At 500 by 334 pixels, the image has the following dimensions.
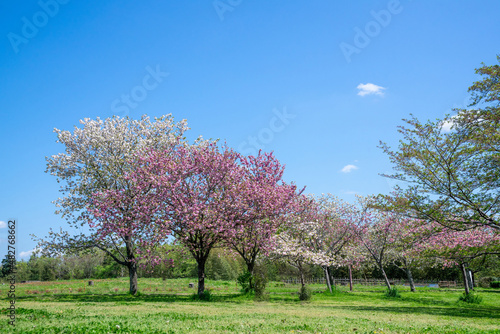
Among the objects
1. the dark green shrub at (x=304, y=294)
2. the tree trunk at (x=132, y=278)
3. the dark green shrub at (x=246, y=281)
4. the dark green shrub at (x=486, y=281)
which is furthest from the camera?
the dark green shrub at (x=486, y=281)

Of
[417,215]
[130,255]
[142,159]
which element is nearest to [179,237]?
[130,255]

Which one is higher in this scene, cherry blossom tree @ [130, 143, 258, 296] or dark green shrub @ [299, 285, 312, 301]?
cherry blossom tree @ [130, 143, 258, 296]

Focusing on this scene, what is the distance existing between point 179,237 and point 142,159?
7073 millimetres

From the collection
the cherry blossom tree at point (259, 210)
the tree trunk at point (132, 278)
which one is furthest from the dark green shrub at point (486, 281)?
the tree trunk at point (132, 278)

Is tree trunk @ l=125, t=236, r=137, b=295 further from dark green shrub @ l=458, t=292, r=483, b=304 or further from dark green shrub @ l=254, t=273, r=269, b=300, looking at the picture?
dark green shrub @ l=458, t=292, r=483, b=304

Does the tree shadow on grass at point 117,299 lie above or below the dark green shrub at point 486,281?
above

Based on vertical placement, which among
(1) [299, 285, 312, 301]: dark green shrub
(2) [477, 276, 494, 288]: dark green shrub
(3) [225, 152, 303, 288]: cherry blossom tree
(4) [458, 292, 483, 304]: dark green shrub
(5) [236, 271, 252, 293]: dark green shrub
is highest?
(3) [225, 152, 303, 288]: cherry blossom tree

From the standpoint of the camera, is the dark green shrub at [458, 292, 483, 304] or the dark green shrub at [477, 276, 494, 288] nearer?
the dark green shrub at [458, 292, 483, 304]

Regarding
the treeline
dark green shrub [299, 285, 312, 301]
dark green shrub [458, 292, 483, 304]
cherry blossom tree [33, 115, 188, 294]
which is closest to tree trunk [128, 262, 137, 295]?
cherry blossom tree [33, 115, 188, 294]

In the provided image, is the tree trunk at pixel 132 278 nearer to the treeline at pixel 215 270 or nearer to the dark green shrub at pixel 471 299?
the treeline at pixel 215 270

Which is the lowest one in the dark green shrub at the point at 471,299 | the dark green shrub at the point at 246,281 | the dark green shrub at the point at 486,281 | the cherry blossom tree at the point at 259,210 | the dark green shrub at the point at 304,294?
the dark green shrub at the point at 486,281

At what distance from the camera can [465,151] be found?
20172mm

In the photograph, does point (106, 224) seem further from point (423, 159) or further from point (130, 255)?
point (423, 159)

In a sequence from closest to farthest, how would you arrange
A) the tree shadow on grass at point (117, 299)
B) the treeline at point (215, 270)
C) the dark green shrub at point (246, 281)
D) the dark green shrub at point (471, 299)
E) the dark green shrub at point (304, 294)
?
the tree shadow on grass at point (117, 299) → the dark green shrub at point (304, 294) → the dark green shrub at point (246, 281) → the dark green shrub at point (471, 299) → the treeline at point (215, 270)
